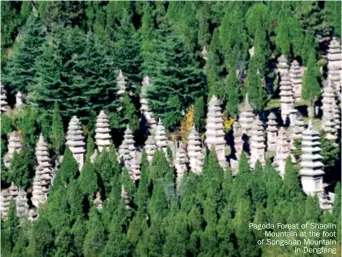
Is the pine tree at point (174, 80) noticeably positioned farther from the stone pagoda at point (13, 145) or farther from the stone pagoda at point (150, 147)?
the stone pagoda at point (13, 145)

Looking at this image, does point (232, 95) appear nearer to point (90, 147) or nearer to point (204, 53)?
point (204, 53)

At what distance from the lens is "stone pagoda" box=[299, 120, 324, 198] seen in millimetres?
42219

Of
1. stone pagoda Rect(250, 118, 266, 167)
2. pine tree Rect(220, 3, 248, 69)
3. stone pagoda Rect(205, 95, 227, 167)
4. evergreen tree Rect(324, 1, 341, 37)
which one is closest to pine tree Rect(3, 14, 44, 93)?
pine tree Rect(220, 3, 248, 69)

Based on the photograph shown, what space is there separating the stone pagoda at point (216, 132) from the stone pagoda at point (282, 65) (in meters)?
11.1

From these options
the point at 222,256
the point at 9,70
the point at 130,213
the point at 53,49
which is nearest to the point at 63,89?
the point at 53,49

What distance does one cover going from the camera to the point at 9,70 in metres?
56.2

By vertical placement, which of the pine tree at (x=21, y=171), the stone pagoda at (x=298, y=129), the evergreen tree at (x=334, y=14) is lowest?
the pine tree at (x=21, y=171)

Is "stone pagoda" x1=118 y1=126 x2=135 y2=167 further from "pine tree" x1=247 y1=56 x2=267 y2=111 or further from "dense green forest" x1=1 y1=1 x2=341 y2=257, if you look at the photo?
"pine tree" x1=247 y1=56 x2=267 y2=111

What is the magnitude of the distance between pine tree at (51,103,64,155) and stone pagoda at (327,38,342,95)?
1195 centimetres

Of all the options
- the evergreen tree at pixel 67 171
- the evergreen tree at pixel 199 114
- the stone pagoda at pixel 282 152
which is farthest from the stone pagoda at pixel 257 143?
the evergreen tree at pixel 67 171

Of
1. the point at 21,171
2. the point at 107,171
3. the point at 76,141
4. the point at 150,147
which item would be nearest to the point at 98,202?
the point at 107,171

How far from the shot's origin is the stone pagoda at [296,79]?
5656cm

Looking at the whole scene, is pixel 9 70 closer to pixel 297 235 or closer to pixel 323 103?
pixel 323 103

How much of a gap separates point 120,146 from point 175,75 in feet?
15.5
